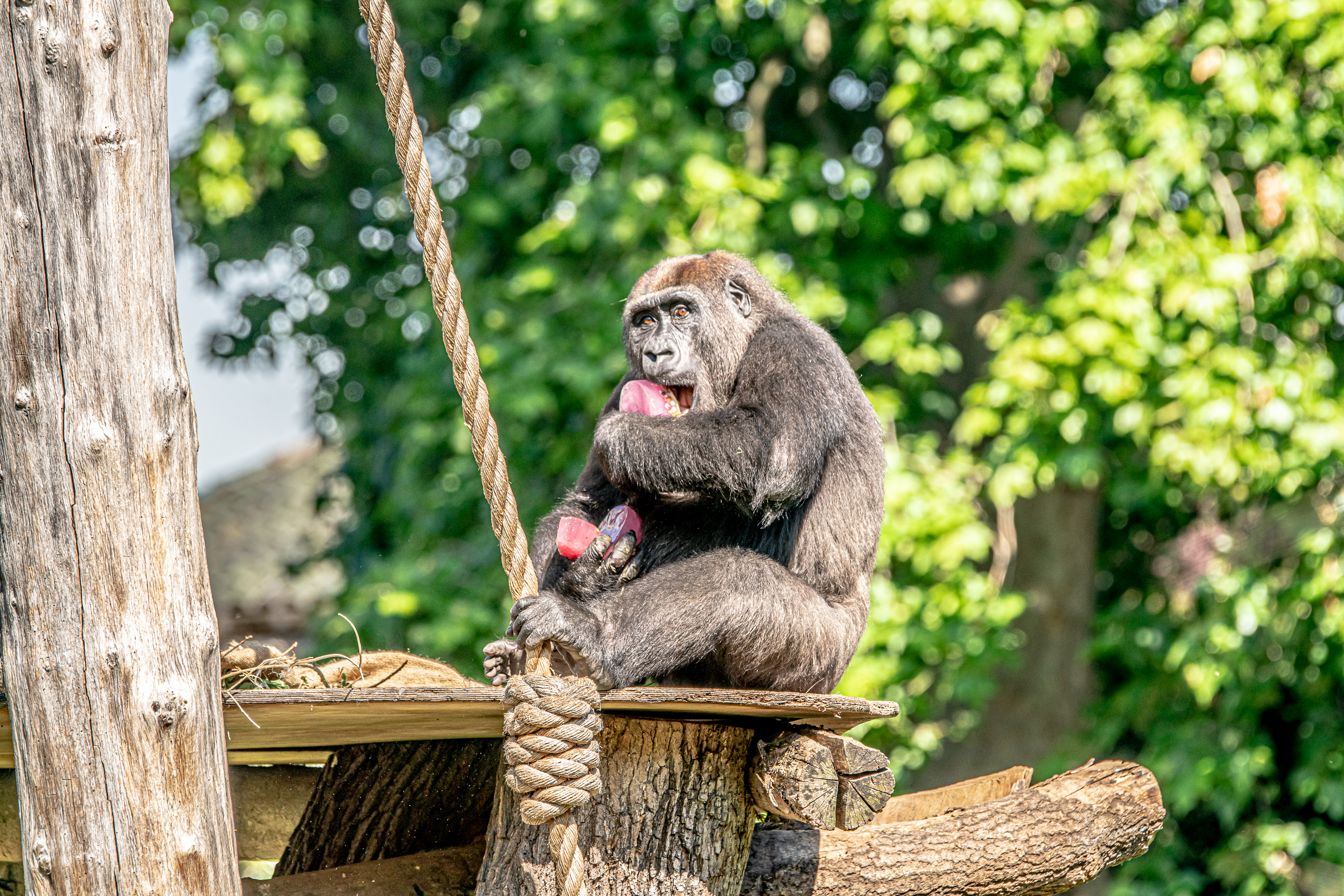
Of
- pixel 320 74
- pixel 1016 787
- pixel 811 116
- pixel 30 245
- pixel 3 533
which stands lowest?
pixel 1016 787

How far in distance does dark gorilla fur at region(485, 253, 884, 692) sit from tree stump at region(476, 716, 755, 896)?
177 mm

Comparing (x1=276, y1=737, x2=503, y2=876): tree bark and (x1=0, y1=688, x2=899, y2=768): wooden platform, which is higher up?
(x1=0, y1=688, x2=899, y2=768): wooden platform

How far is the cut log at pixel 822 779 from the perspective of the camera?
3078mm

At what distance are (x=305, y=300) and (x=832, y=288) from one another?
5.13 meters

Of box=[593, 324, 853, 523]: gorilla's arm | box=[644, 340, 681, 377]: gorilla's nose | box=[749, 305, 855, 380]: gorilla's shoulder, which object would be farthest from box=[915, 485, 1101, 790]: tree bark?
box=[593, 324, 853, 523]: gorilla's arm

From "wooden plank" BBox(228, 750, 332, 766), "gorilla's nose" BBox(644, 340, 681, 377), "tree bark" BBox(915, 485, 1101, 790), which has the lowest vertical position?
"tree bark" BBox(915, 485, 1101, 790)

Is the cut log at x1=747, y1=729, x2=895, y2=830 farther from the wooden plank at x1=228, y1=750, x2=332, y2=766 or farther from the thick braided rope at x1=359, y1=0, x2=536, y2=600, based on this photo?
the wooden plank at x1=228, y1=750, x2=332, y2=766

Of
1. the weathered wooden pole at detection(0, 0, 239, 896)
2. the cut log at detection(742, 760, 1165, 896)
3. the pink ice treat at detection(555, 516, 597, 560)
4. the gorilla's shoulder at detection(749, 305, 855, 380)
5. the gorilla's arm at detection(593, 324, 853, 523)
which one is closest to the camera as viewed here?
the weathered wooden pole at detection(0, 0, 239, 896)

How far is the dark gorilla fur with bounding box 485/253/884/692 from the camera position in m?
3.02

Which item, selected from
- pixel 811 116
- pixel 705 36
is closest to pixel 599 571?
pixel 705 36

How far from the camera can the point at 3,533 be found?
2.28 meters

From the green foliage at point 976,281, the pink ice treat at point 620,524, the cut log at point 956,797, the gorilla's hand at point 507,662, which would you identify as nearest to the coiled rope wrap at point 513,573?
the gorilla's hand at point 507,662

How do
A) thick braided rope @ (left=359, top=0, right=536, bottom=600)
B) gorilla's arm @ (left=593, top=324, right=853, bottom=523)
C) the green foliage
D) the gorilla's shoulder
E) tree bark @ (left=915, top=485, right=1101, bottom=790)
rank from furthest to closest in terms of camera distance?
1. tree bark @ (left=915, top=485, right=1101, bottom=790)
2. the green foliage
3. the gorilla's shoulder
4. gorilla's arm @ (left=593, top=324, right=853, bottom=523)
5. thick braided rope @ (left=359, top=0, right=536, bottom=600)

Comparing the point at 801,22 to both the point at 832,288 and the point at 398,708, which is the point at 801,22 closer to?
the point at 832,288
